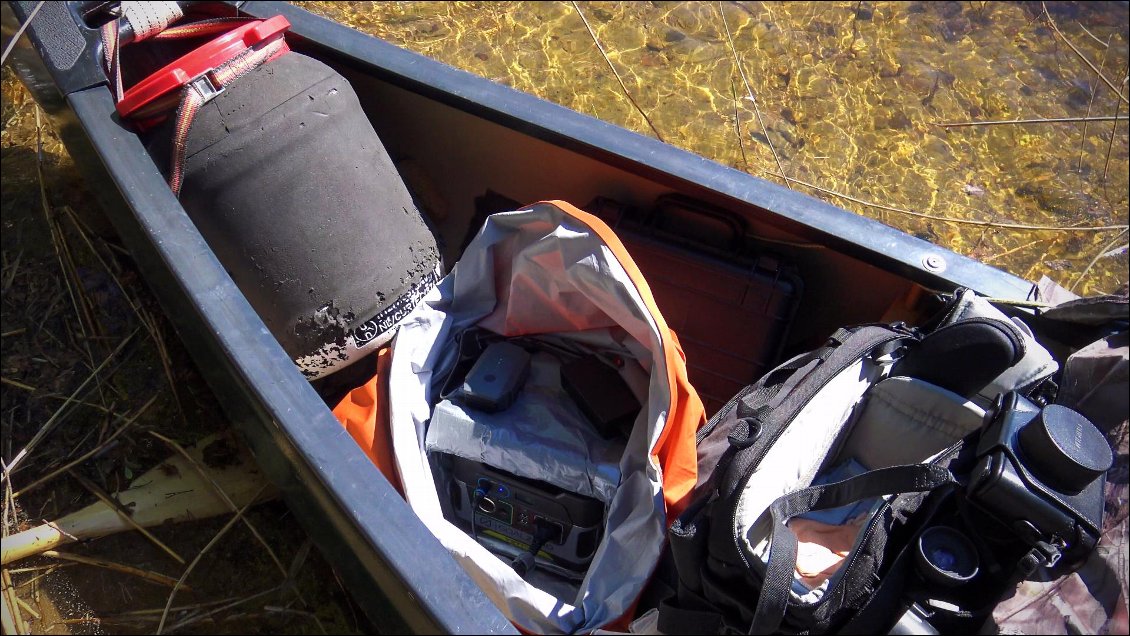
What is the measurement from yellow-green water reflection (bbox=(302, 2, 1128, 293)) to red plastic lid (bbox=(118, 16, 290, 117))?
4.43 ft

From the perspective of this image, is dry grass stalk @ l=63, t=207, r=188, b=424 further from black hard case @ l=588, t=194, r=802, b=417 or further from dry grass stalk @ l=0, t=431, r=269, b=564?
black hard case @ l=588, t=194, r=802, b=417

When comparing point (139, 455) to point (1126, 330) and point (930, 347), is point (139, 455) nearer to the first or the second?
point (930, 347)

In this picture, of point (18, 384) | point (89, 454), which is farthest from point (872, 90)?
point (18, 384)

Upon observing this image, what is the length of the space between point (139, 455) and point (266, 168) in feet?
3.05

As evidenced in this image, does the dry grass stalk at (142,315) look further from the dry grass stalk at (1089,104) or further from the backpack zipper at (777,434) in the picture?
the dry grass stalk at (1089,104)

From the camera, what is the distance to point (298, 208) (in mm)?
1543

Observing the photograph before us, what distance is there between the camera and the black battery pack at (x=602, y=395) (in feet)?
4.77

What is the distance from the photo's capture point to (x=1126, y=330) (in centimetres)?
126

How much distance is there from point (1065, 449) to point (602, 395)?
0.72 meters

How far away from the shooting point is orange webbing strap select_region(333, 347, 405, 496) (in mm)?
1382

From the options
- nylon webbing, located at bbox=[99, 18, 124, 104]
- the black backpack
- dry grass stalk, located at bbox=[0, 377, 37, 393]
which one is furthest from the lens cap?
dry grass stalk, located at bbox=[0, 377, 37, 393]

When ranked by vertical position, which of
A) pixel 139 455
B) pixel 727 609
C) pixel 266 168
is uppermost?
pixel 266 168

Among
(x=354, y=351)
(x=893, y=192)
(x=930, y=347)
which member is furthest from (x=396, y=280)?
(x=893, y=192)

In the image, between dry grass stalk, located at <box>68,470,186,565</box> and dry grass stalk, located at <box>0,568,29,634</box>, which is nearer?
dry grass stalk, located at <box>0,568,29,634</box>
